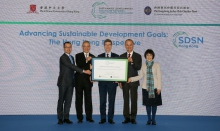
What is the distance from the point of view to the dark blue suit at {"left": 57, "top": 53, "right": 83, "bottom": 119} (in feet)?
22.9

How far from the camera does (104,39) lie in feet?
26.5

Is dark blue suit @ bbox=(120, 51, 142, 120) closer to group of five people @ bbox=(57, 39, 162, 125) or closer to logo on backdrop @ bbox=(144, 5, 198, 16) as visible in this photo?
group of five people @ bbox=(57, 39, 162, 125)

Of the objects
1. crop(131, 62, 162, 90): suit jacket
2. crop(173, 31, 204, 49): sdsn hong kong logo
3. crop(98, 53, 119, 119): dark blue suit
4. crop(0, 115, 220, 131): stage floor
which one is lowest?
crop(0, 115, 220, 131): stage floor

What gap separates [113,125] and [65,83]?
131 centimetres

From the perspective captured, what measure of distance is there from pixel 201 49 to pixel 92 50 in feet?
8.57

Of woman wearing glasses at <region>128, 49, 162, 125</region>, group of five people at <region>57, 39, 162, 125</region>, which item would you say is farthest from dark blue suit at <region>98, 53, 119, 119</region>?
woman wearing glasses at <region>128, 49, 162, 125</region>

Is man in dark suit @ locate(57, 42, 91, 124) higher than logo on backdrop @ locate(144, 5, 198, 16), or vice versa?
logo on backdrop @ locate(144, 5, 198, 16)

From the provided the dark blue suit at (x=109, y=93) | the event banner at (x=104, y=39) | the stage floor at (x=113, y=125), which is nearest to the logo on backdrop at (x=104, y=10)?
the event banner at (x=104, y=39)

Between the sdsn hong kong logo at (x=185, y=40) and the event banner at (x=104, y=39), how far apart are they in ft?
0.08

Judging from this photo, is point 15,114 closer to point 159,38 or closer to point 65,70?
point 65,70

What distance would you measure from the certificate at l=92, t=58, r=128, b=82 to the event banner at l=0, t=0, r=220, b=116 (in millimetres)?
1121

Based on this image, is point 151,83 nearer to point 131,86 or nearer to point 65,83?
point 131,86

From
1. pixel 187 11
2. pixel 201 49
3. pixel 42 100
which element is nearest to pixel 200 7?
pixel 187 11

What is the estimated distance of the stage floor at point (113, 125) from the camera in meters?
6.68
